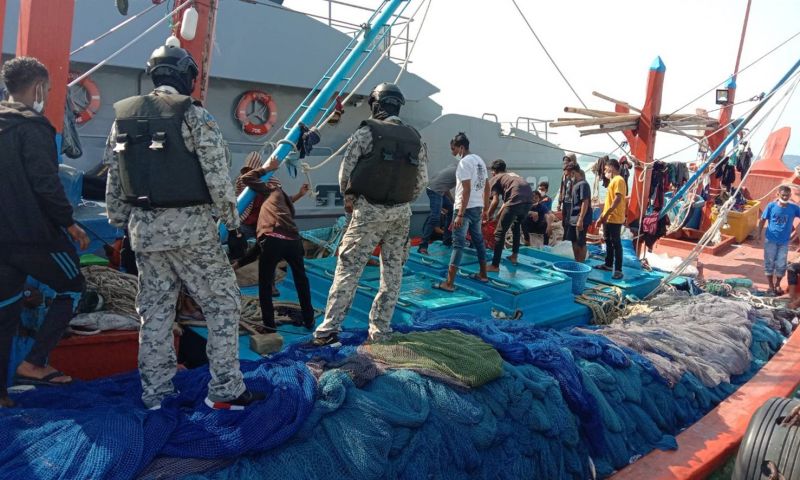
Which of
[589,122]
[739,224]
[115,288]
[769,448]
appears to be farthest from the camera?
[739,224]

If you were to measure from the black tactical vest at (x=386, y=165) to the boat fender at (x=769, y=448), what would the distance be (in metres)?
2.51

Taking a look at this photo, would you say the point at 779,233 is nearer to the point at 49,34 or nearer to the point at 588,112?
the point at 588,112

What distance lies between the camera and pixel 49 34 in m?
3.18

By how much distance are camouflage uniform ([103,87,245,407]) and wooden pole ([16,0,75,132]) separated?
964mm

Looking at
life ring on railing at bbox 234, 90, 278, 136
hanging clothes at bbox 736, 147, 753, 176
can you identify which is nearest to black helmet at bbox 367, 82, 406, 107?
life ring on railing at bbox 234, 90, 278, 136

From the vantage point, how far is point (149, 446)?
2402 mm

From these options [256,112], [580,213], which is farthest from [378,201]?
[256,112]

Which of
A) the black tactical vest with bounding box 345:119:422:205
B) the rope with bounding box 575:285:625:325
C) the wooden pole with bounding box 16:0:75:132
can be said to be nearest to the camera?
the wooden pole with bounding box 16:0:75:132

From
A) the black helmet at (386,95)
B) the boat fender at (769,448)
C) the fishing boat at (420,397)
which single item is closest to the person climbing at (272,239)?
the fishing boat at (420,397)

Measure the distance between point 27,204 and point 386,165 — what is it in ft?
6.17

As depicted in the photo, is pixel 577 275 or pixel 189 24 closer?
pixel 189 24

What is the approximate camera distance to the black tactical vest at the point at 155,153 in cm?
250

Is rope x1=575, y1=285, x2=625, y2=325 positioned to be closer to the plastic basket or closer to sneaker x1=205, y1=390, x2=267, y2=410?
the plastic basket

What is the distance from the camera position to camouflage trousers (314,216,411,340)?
12.1 feet
